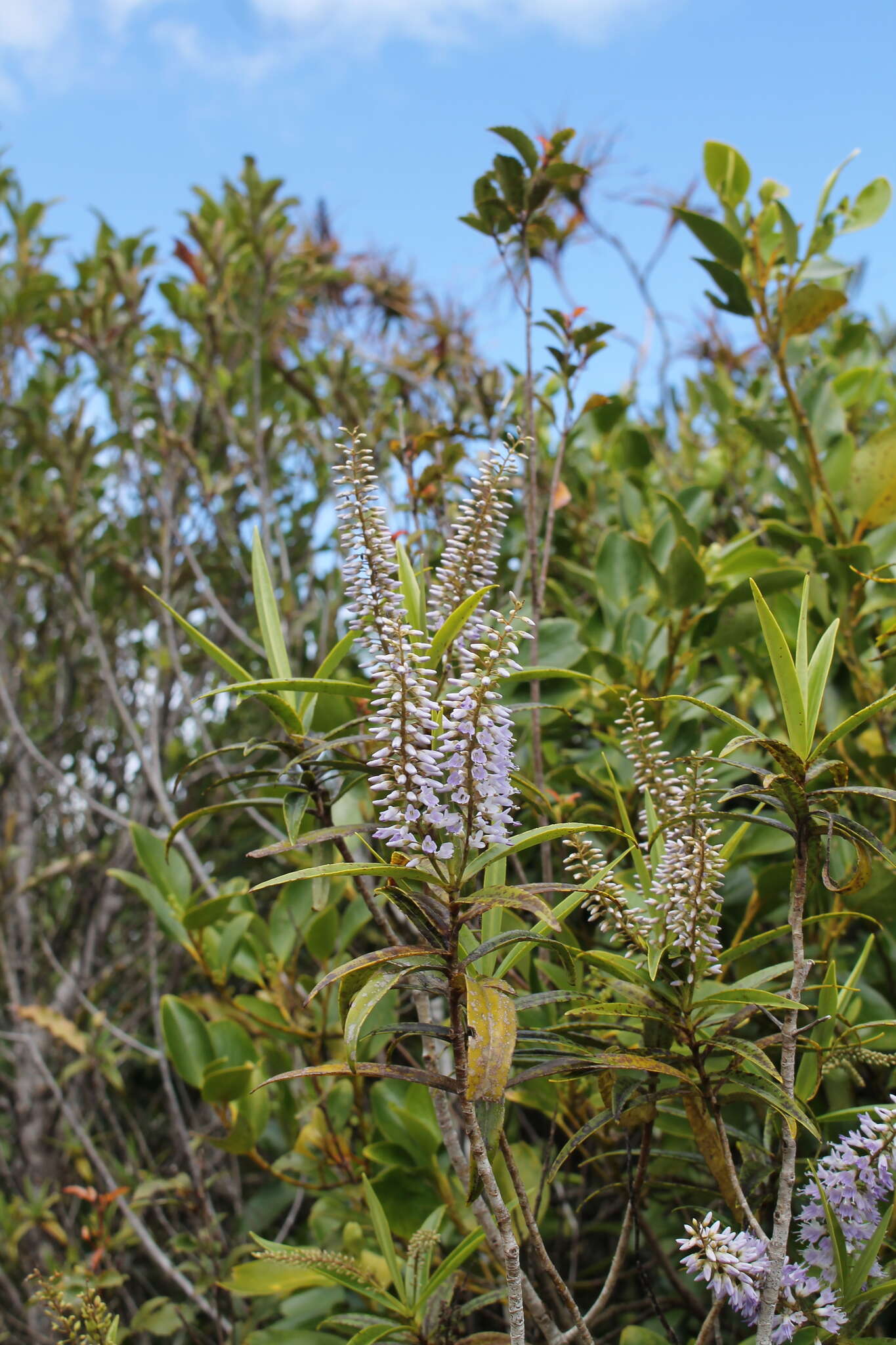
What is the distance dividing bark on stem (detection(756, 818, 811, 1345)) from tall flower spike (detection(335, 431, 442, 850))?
419 millimetres

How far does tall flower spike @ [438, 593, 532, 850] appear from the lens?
38.1 inches

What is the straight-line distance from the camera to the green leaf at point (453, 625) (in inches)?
40.6

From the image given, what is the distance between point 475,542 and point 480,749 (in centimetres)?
35

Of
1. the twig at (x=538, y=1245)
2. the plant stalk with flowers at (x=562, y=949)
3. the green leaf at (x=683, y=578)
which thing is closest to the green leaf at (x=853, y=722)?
the plant stalk with flowers at (x=562, y=949)

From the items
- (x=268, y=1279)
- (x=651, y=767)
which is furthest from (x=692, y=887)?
(x=268, y=1279)

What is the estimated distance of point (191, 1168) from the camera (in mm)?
2227

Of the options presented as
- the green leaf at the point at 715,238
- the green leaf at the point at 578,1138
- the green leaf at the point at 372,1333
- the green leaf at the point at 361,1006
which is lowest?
the green leaf at the point at 372,1333

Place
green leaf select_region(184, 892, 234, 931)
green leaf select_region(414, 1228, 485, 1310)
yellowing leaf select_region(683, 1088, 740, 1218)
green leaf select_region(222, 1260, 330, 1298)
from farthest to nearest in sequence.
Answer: green leaf select_region(184, 892, 234, 931), green leaf select_region(222, 1260, 330, 1298), green leaf select_region(414, 1228, 485, 1310), yellowing leaf select_region(683, 1088, 740, 1218)

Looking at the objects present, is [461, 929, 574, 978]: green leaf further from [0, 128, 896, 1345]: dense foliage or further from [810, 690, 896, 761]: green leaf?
[810, 690, 896, 761]: green leaf

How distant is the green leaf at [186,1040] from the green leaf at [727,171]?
2146 millimetres

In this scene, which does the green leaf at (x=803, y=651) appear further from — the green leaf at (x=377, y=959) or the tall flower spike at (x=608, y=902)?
the green leaf at (x=377, y=959)

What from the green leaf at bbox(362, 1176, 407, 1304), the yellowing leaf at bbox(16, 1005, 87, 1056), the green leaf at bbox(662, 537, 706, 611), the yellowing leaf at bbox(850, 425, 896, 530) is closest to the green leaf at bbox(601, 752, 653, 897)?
the green leaf at bbox(362, 1176, 407, 1304)

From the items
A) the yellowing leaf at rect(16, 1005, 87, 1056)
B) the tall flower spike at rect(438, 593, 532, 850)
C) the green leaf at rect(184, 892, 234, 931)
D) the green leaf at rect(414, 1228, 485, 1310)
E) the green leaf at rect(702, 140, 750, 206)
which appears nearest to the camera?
the tall flower spike at rect(438, 593, 532, 850)

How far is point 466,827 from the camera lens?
1.00 meters
